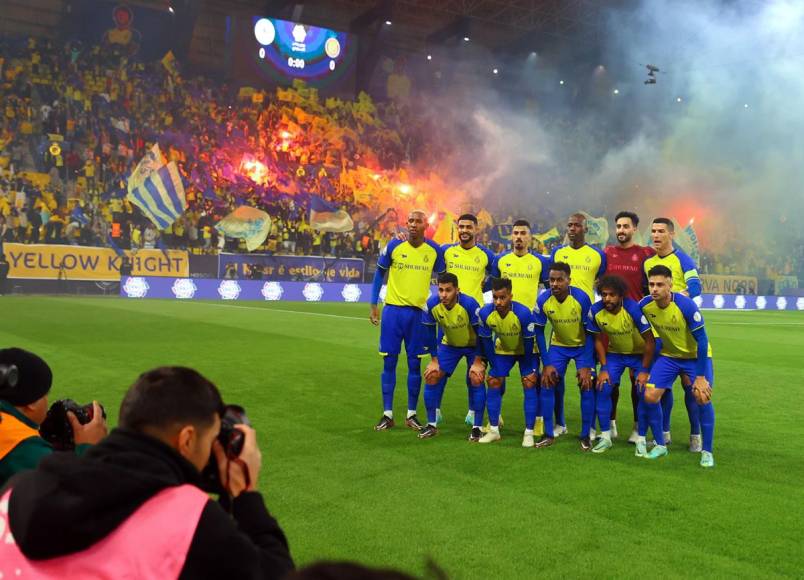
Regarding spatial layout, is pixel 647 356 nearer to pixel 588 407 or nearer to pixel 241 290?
pixel 588 407

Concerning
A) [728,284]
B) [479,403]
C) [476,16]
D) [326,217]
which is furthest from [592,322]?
[476,16]

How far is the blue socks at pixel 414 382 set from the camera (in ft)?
27.9

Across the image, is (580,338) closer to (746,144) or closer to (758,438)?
(758,438)

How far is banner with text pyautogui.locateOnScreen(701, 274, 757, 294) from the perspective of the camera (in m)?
39.2

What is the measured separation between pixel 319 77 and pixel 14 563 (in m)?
38.2

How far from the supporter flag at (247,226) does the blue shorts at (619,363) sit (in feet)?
74.8

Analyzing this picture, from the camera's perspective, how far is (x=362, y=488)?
5.93 meters

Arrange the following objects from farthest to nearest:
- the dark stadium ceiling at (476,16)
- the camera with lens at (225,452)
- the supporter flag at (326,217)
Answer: the dark stadium ceiling at (476,16) → the supporter flag at (326,217) → the camera with lens at (225,452)

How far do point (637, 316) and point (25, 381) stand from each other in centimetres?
584

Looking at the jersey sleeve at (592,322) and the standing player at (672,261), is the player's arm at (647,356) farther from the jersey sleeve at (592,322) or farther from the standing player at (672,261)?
the standing player at (672,261)

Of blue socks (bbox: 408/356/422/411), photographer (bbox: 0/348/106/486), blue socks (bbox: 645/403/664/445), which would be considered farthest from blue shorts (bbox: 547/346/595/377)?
photographer (bbox: 0/348/106/486)

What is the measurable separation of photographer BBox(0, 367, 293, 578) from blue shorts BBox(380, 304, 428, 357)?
22.0ft

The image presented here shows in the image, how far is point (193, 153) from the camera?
33125mm

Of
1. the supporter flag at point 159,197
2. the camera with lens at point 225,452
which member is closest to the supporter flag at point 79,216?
the supporter flag at point 159,197
